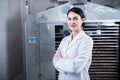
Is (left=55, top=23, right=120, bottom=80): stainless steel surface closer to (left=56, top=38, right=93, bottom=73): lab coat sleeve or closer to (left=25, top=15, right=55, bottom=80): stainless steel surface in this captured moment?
(left=25, top=15, right=55, bottom=80): stainless steel surface

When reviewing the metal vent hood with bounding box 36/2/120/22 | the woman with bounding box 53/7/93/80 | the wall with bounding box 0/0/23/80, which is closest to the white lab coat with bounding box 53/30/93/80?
the woman with bounding box 53/7/93/80

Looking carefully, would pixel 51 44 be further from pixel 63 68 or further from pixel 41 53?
pixel 63 68

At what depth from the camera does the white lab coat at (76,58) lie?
1.33 metres

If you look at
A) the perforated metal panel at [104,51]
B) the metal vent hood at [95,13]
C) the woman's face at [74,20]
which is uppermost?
the metal vent hood at [95,13]

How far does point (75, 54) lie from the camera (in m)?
1.37

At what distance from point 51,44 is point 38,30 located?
163mm

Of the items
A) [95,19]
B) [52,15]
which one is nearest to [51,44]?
[52,15]

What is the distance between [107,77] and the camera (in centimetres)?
195

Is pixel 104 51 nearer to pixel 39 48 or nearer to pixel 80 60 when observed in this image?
pixel 39 48

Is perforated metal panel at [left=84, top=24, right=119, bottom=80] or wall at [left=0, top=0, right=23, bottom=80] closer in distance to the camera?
perforated metal panel at [left=84, top=24, right=119, bottom=80]

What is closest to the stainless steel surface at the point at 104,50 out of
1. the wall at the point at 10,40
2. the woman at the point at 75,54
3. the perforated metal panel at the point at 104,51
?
the perforated metal panel at the point at 104,51

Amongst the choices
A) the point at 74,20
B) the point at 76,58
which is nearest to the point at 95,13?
the point at 74,20

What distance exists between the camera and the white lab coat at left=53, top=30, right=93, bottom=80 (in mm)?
1325

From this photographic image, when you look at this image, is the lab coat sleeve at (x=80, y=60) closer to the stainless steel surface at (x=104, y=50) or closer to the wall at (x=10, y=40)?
the stainless steel surface at (x=104, y=50)
